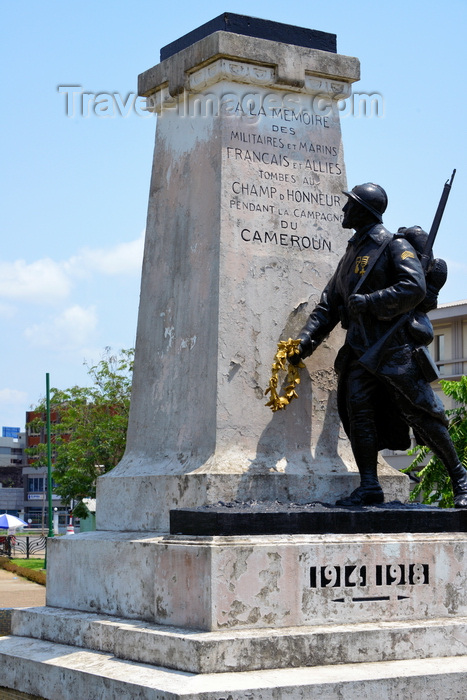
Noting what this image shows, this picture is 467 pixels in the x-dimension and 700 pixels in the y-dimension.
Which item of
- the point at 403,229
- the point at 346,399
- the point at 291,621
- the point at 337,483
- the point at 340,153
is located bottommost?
the point at 291,621

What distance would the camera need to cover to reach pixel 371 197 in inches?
334

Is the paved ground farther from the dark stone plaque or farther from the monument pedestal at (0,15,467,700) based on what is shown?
the dark stone plaque

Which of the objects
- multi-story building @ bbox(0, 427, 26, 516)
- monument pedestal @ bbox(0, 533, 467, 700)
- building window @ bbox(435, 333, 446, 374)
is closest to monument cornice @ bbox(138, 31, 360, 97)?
monument pedestal @ bbox(0, 533, 467, 700)

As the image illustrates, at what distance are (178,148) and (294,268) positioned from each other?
1417mm

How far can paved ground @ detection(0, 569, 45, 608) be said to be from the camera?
20188 millimetres

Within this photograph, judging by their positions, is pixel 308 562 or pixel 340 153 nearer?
pixel 308 562

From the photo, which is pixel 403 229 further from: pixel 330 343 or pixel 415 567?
pixel 415 567

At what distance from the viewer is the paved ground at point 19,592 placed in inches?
795

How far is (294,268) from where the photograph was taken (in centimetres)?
901

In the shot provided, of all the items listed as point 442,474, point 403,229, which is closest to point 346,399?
point 403,229

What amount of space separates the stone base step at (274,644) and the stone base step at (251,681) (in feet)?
0.21

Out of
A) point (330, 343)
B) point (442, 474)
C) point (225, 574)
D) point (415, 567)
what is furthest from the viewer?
point (442, 474)

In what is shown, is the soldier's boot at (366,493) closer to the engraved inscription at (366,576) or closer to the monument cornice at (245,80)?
the engraved inscription at (366,576)

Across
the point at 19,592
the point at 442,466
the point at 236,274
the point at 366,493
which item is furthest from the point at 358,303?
the point at 19,592
